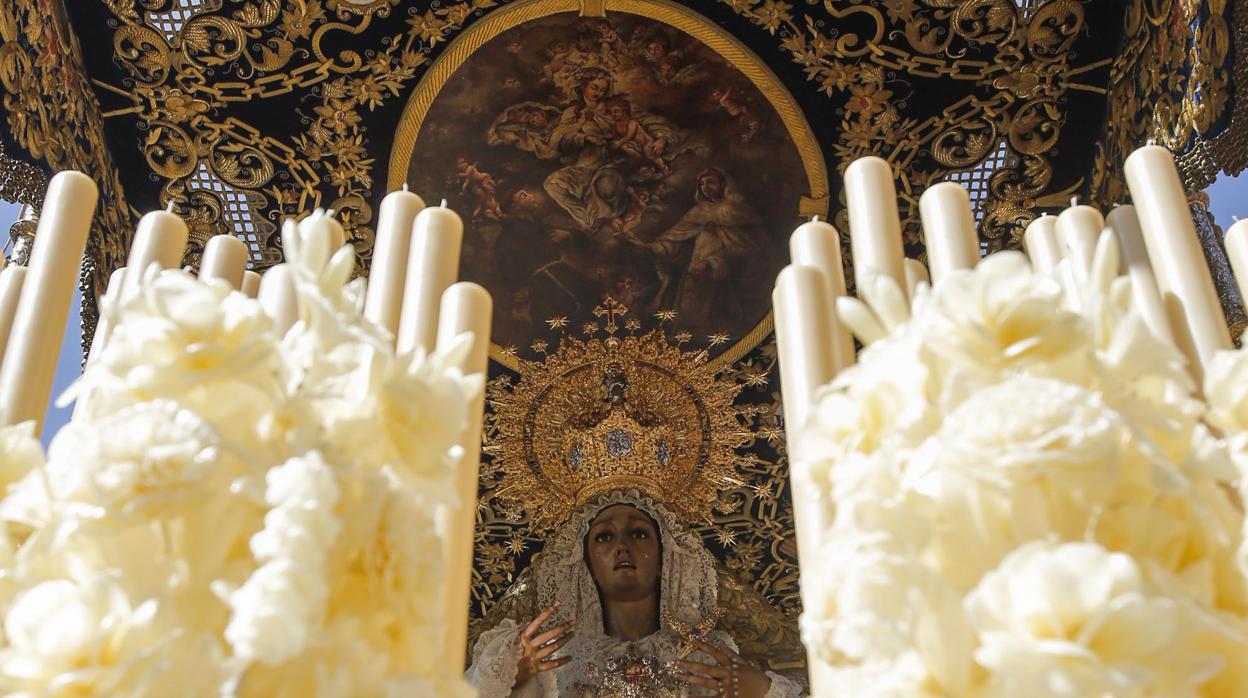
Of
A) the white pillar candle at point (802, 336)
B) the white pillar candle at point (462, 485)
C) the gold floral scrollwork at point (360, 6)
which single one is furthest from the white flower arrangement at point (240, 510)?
the gold floral scrollwork at point (360, 6)

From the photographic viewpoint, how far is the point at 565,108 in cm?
536

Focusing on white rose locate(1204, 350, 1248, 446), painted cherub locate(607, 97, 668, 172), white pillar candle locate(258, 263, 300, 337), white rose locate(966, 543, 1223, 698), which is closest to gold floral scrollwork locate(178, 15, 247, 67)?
Answer: painted cherub locate(607, 97, 668, 172)

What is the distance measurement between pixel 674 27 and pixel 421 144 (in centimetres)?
122

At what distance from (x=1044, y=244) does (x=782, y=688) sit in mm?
3867

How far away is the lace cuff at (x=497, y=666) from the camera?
5.01m

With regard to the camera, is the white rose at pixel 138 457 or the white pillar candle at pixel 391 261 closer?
the white rose at pixel 138 457

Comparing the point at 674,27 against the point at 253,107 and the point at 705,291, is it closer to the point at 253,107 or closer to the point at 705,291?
the point at 705,291

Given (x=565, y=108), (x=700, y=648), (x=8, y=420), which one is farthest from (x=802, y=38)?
(x=8, y=420)

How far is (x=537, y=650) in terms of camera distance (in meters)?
5.14

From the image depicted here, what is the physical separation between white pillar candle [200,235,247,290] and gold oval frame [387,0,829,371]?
3.68 m

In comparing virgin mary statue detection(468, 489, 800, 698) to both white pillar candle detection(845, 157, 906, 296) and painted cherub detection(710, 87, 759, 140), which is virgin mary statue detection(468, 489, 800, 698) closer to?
painted cherub detection(710, 87, 759, 140)

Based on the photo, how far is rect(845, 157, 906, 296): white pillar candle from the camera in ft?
4.09

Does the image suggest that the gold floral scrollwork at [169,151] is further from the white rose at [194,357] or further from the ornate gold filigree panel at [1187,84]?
the white rose at [194,357]

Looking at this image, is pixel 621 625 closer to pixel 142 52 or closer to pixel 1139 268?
pixel 142 52
